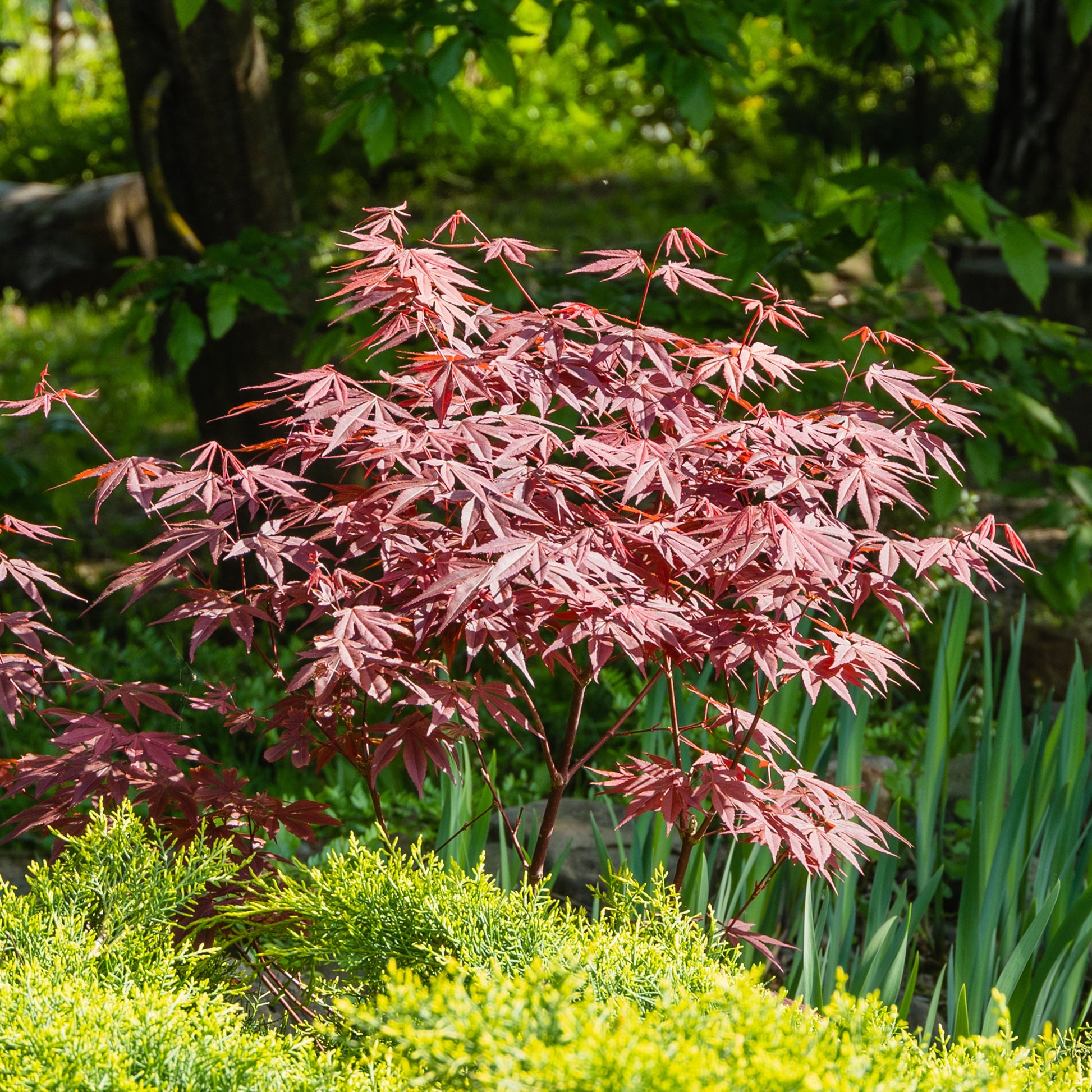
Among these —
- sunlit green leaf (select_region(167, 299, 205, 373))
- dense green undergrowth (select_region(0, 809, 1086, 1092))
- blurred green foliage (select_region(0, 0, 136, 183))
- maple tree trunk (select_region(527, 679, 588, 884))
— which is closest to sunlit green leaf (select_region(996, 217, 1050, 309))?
maple tree trunk (select_region(527, 679, 588, 884))

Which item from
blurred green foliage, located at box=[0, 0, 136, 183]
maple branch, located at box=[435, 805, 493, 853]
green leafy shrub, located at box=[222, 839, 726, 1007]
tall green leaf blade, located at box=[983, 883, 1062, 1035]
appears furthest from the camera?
blurred green foliage, located at box=[0, 0, 136, 183]

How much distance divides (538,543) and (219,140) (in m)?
2.99

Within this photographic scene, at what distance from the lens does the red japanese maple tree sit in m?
1.45

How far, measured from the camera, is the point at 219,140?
12.4 feet

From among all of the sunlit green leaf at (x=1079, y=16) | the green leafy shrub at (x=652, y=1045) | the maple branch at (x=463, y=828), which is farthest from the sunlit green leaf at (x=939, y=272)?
the green leafy shrub at (x=652, y=1045)

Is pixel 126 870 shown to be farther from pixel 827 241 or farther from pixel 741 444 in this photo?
pixel 827 241

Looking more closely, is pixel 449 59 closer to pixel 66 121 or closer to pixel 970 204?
pixel 970 204

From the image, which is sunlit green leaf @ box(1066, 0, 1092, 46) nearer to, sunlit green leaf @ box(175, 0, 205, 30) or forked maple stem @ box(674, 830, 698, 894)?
sunlit green leaf @ box(175, 0, 205, 30)

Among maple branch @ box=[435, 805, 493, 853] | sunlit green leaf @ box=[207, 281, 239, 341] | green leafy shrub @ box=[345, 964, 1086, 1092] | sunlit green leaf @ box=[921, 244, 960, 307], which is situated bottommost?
maple branch @ box=[435, 805, 493, 853]

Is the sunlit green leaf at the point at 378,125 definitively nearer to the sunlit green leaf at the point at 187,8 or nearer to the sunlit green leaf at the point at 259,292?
the sunlit green leaf at the point at 259,292

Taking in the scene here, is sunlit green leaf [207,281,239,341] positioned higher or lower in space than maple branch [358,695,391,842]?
higher

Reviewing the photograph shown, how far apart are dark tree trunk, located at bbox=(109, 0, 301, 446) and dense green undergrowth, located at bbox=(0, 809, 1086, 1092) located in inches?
97.8

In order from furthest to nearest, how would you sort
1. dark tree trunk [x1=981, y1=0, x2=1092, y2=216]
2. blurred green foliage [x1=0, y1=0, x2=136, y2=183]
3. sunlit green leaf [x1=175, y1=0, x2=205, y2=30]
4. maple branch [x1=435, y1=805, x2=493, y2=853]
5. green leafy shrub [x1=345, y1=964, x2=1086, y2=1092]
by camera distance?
1. blurred green foliage [x1=0, y1=0, x2=136, y2=183]
2. dark tree trunk [x1=981, y1=0, x2=1092, y2=216]
3. sunlit green leaf [x1=175, y1=0, x2=205, y2=30]
4. maple branch [x1=435, y1=805, x2=493, y2=853]
5. green leafy shrub [x1=345, y1=964, x2=1086, y2=1092]

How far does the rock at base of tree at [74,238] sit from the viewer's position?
9062 mm
